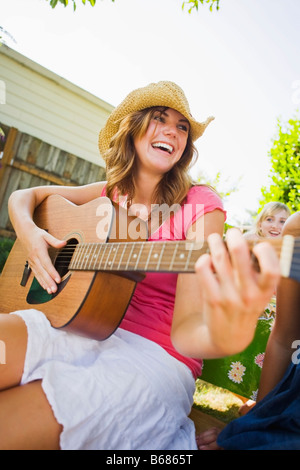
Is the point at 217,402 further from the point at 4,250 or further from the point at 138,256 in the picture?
the point at 4,250

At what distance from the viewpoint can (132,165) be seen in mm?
2293

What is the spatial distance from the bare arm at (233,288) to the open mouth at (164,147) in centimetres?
120

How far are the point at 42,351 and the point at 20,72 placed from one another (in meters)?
7.28

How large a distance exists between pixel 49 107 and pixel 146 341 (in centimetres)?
724

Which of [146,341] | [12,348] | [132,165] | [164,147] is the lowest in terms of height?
[12,348]

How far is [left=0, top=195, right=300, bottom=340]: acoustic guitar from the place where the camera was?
1.15 metres

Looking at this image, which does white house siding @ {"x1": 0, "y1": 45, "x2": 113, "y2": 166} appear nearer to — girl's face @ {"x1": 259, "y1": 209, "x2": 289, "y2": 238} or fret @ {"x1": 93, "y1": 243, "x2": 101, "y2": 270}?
girl's face @ {"x1": 259, "y1": 209, "x2": 289, "y2": 238}

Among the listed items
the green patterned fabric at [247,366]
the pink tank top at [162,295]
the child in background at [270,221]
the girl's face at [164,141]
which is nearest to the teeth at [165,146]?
the girl's face at [164,141]

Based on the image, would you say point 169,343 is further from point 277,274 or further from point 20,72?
point 20,72

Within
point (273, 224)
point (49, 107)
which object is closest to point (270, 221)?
point (273, 224)

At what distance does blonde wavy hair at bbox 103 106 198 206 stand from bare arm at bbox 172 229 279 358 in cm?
109

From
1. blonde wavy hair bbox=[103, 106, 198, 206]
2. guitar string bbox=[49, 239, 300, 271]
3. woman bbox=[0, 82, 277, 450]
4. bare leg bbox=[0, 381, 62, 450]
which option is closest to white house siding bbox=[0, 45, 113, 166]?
blonde wavy hair bbox=[103, 106, 198, 206]

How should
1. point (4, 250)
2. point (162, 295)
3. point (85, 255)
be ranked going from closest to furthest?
point (85, 255) < point (162, 295) < point (4, 250)

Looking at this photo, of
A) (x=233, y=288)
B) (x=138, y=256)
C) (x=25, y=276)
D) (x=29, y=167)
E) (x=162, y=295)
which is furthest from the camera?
(x=29, y=167)
